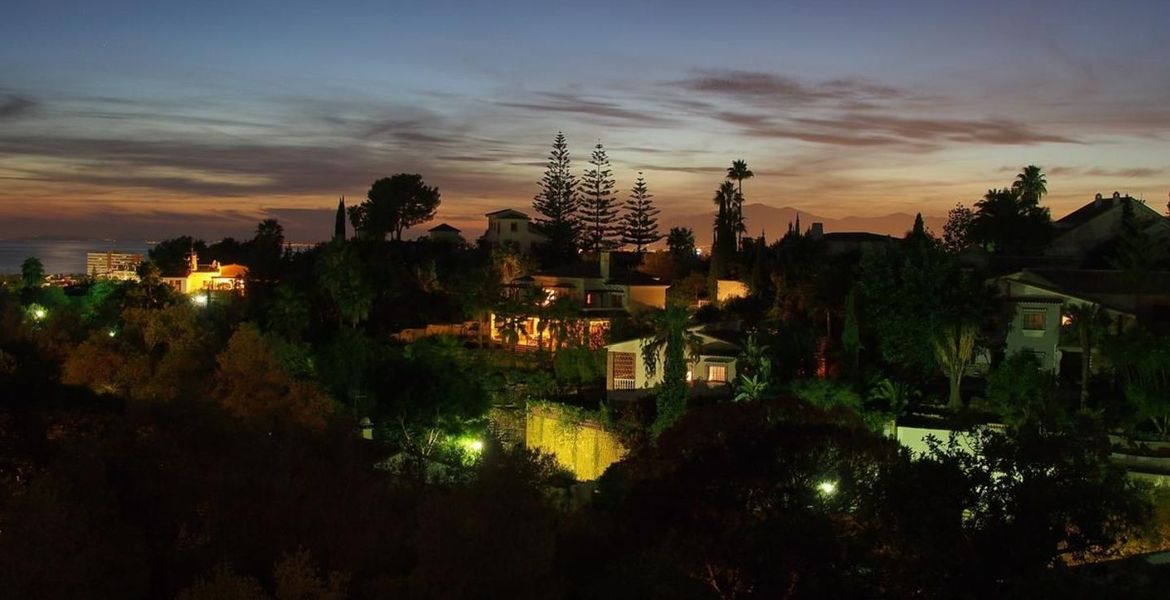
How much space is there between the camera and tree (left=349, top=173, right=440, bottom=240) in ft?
175

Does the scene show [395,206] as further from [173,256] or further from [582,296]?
[582,296]

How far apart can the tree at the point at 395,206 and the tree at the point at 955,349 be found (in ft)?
116

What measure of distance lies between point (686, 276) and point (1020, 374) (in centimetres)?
2222

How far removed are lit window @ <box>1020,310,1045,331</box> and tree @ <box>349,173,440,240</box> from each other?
116 feet

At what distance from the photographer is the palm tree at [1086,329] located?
790 inches

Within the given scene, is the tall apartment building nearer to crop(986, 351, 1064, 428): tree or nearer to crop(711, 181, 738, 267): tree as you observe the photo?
crop(711, 181, 738, 267): tree

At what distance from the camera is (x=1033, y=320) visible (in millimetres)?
24359

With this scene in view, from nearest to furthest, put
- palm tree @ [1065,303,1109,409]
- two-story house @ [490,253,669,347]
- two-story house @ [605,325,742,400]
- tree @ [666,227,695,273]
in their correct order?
palm tree @ [1065,303,1109,409], two-story house @ [605,325,742,400], two-story house @ [490,253,669,347], tree @ [666,227,695,273]

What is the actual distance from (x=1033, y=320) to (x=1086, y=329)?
368cm

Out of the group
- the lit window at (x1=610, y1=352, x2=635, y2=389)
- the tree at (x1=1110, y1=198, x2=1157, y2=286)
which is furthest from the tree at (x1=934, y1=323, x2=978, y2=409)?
the lit window at (x1=610, y1=352, x2=635, y2=389)

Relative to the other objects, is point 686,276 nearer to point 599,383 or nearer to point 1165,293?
point 599,383

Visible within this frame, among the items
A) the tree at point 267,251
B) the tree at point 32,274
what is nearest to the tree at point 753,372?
the tree at point 267,251

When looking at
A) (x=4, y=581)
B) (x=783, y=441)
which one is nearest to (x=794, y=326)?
(x=783, y=441)

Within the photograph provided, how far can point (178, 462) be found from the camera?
12.6m
